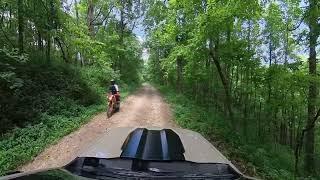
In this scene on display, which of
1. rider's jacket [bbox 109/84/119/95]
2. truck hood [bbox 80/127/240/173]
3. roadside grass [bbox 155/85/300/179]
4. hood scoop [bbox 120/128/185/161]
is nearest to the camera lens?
hood scoop [bbox 120/128/185/161]

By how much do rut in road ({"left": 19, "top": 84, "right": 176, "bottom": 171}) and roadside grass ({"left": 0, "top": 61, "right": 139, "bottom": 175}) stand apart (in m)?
0.36

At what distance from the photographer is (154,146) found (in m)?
2.93

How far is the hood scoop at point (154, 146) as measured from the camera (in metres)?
2.78

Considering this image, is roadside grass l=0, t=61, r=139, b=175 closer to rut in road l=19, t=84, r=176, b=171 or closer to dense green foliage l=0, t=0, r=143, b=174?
dense green foliage l=0, t=0, r=143, b=174

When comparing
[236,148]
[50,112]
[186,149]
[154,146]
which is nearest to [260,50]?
[236,148]

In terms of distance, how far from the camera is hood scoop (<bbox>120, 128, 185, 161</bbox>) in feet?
9.13

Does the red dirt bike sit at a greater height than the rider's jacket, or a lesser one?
lesser

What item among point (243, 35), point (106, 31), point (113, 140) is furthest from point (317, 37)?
point (106, 31)

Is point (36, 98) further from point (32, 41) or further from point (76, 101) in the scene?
point (32, 41)

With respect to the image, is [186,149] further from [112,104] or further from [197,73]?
[197,73]

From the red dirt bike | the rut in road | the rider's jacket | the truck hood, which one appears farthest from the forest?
the truck hood

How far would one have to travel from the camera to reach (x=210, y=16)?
1770 cm

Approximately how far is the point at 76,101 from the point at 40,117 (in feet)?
13.8

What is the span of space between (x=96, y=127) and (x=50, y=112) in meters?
2.46
